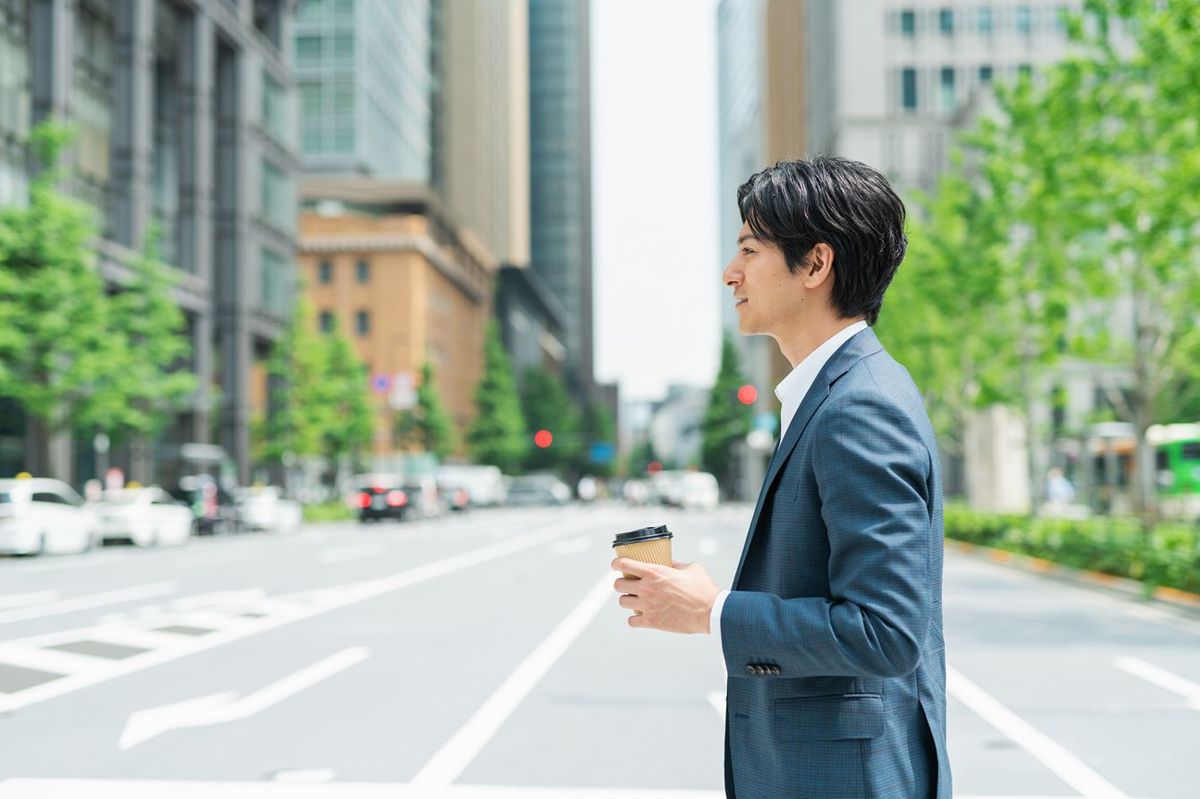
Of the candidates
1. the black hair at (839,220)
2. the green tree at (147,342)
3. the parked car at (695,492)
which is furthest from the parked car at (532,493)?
the black hair at (839,220)

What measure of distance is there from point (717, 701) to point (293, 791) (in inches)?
132

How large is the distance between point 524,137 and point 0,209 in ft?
451

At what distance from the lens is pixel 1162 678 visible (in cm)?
956

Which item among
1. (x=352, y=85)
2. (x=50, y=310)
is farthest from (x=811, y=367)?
(x=352, y=85)

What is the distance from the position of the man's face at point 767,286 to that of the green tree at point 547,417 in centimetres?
11364

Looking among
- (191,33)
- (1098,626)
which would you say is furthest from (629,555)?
(191,33)

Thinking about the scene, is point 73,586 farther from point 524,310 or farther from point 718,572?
point 524,310

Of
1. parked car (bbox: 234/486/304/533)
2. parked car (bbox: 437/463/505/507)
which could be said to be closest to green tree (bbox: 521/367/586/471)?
parked car (bbox: 437/463/505/507)

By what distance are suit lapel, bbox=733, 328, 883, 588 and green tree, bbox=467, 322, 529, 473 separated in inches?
3831

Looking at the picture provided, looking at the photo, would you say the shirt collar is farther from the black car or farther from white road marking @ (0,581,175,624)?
the black car

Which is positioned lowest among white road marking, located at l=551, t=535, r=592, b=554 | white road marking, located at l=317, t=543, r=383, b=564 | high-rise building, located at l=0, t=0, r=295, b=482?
white road marking, located at l=551, t=535, r=592, b=554

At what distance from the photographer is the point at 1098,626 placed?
1301cm

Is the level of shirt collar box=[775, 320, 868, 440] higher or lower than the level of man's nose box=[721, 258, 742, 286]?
lower

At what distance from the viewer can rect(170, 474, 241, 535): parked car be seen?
36562mm
